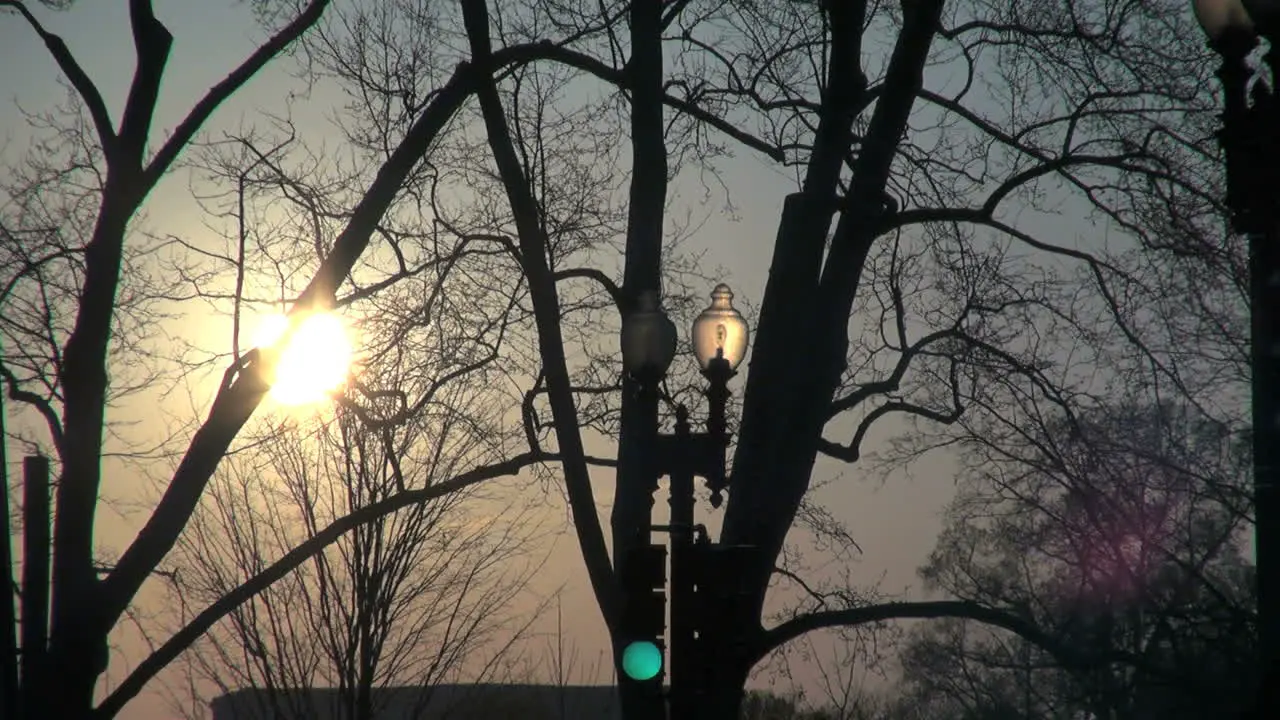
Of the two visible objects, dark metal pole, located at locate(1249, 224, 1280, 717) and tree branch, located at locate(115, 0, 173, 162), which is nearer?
dark metal pole, located at locate(1249, 224, 1280, 717)

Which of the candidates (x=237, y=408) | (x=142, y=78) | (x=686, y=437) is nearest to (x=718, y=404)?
(x=686, y=437)

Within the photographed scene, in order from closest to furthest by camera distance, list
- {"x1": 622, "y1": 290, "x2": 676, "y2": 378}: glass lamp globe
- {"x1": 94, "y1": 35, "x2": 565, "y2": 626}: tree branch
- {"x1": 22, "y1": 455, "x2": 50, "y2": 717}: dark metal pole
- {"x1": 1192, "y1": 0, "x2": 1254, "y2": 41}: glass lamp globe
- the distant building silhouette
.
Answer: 1. {"x1": 1192, "y1": 0, "x2": 1254, "y2": 41}: glass lamp globe
2. {"x1": 622, "y1": 290, "x2": 676, "y2": 378}: glass lamp globe
3. {"x1": 22, "y1": 455, "x2": 50, "y2": 717}: dark metal pole
4. {"x1": 94, "y1": 35, "x2": 565, "y2": 626}: tree branch
5. the distant building silhouette

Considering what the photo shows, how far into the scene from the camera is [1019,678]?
2594cm

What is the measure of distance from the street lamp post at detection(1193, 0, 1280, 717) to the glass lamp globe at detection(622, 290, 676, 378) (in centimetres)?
394

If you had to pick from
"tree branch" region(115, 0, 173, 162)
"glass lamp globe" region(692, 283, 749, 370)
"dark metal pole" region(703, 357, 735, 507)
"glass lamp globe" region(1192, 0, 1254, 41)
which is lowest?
"dark metal pole" region(703, 357, 735, 507)

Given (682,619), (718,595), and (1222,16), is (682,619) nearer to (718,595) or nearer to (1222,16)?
(718,595)

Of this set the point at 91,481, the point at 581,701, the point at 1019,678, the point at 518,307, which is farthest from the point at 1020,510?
the point at 91,481

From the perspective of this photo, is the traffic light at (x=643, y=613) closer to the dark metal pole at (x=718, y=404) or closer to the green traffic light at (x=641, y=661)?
the green traffic light at (x=641, y=661)

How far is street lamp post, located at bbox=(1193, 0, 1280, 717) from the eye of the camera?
19.6 ft

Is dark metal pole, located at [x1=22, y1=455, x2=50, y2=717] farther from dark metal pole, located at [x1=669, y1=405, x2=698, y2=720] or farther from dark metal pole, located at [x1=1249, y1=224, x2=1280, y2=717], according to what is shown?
dark metal pole, located at [x1=1249, y1=224, x2=1280, y2=717]

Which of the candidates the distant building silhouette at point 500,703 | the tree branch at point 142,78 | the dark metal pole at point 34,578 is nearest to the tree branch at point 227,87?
the tree branch at point 142,78

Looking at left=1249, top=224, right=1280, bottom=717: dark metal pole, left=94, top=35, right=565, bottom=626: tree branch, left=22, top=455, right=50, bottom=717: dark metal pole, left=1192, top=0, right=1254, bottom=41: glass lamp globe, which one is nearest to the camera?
left=1249, top=224, right=1280, bottom=717: dark metal pole

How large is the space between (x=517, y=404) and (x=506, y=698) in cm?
1221

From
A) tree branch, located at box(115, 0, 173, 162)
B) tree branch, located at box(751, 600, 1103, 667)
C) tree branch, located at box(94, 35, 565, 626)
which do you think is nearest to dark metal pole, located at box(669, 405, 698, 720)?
tree branch, located at box(751, 600, 1103, 667)
